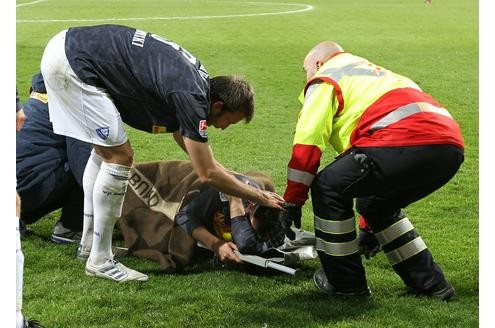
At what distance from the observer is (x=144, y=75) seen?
16.0 ft

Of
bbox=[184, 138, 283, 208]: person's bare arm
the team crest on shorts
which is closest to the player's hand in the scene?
bbox=[184, 138, 283, 208]: person's bare arm

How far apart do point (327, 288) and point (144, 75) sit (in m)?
1.72

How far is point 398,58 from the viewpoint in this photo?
19156 mm

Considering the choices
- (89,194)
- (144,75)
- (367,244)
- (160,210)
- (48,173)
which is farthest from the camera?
(48,173)

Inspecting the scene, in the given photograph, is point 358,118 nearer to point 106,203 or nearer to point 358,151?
point 358,151

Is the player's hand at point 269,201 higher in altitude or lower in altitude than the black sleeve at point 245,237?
higher

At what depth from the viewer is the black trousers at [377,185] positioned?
452 cm

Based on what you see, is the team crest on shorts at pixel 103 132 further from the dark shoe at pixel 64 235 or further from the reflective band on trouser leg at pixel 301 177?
the dark shoe at pixel 64 235

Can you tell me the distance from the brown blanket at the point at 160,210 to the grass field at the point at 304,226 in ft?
0.44

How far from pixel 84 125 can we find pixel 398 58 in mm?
14970

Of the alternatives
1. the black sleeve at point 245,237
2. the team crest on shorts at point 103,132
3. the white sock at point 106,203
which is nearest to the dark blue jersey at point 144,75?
the team crest on shorts at point 103,132

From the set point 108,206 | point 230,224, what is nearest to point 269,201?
point 230,224

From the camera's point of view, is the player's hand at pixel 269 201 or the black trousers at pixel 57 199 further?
the black trousers at pixel 57 199
